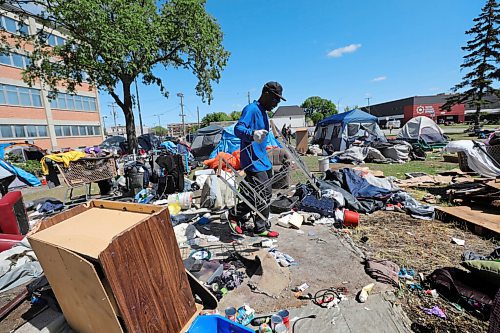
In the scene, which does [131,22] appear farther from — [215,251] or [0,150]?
[215,251]

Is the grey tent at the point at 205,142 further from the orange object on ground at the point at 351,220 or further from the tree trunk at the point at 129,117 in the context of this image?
the orange object on ground at the point at 351,220

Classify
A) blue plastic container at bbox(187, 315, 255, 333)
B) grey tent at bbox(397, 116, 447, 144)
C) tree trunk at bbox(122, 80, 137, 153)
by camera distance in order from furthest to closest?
tree trunk at bbox(122, 80, 137, 153) → grey tent at bbox(397, 116, 447, 144) → blue plastic container at bbox(187, 315, 255, 333)

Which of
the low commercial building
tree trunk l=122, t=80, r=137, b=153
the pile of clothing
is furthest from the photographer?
the low commercial building

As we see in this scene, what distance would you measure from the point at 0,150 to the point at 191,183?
9178 mm

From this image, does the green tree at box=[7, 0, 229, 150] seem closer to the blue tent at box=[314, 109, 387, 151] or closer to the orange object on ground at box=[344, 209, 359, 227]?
the blue tent at box=[314, 109, 387, 151]

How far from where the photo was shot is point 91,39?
11047 mm

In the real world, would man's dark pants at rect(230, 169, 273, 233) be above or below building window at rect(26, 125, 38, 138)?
below

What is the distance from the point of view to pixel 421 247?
10.4 ft

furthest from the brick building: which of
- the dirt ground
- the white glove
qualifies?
the dirt ground

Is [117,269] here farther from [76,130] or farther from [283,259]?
[76,130]

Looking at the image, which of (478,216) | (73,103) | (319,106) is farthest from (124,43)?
(319,106)

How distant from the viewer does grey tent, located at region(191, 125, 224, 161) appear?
1396 centimetres

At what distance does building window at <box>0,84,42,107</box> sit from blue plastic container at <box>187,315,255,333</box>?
95.8 feet

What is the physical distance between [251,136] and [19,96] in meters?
29.3
